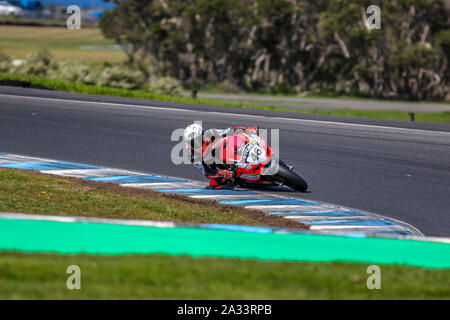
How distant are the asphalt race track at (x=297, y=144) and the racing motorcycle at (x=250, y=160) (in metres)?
0.44

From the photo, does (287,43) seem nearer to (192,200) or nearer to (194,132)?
(194,132)

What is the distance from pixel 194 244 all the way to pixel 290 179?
199 inches

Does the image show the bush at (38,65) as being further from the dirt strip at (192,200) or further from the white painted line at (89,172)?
the dirt strip at (192,200)

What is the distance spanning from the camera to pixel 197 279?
5.70 meters

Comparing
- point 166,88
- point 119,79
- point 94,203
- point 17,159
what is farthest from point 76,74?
point 94,203

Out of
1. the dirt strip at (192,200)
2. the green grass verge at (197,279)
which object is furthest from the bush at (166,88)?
the green grass verge at (197,279)

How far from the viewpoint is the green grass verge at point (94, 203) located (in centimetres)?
955

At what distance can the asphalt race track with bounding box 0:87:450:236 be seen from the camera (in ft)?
36.6

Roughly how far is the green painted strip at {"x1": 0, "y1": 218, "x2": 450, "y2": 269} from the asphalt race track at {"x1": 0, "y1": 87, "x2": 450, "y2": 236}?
3064mm

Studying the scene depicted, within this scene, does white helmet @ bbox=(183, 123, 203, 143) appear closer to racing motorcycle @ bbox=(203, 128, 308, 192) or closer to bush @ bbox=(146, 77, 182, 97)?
racing motorcycle @ bbox=(203, 128, 308, 192)

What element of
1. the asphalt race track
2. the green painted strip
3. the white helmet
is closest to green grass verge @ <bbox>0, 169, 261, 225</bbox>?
the white helmet
